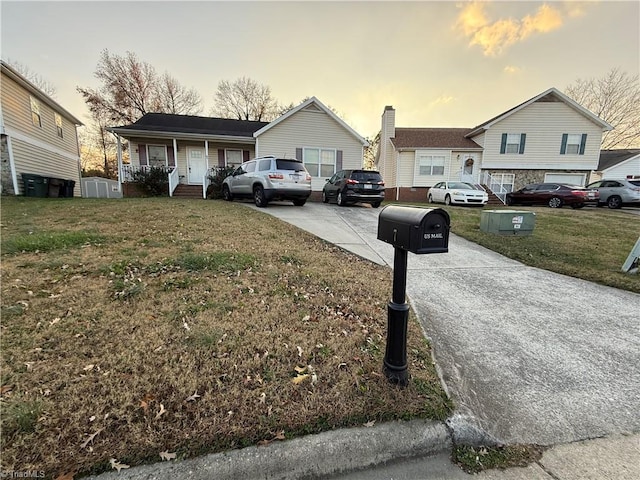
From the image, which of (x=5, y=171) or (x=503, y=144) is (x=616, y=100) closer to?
(x=503, y=144)

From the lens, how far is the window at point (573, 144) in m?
21.2

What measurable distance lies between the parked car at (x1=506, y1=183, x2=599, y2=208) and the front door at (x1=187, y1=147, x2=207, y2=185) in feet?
62.7

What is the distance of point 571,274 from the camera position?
16.9 feet

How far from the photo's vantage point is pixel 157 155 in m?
16.6

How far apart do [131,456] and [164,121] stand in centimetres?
2048

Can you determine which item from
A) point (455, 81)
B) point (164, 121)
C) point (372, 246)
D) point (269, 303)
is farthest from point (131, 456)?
point (164, 121)

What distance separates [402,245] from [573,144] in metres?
27.2

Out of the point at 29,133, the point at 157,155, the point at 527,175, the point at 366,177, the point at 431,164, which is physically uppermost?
the point at 29,133

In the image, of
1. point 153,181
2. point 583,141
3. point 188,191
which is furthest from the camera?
point 583,141

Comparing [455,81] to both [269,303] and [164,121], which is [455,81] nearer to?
[269,303]

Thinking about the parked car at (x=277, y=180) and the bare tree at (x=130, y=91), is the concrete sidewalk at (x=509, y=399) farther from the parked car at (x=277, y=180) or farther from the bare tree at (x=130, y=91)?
the bare tree at (x=130, y=91)

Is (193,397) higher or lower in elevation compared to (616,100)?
lower

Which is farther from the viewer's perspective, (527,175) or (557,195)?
(527,175)

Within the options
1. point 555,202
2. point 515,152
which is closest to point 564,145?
point 515,152
